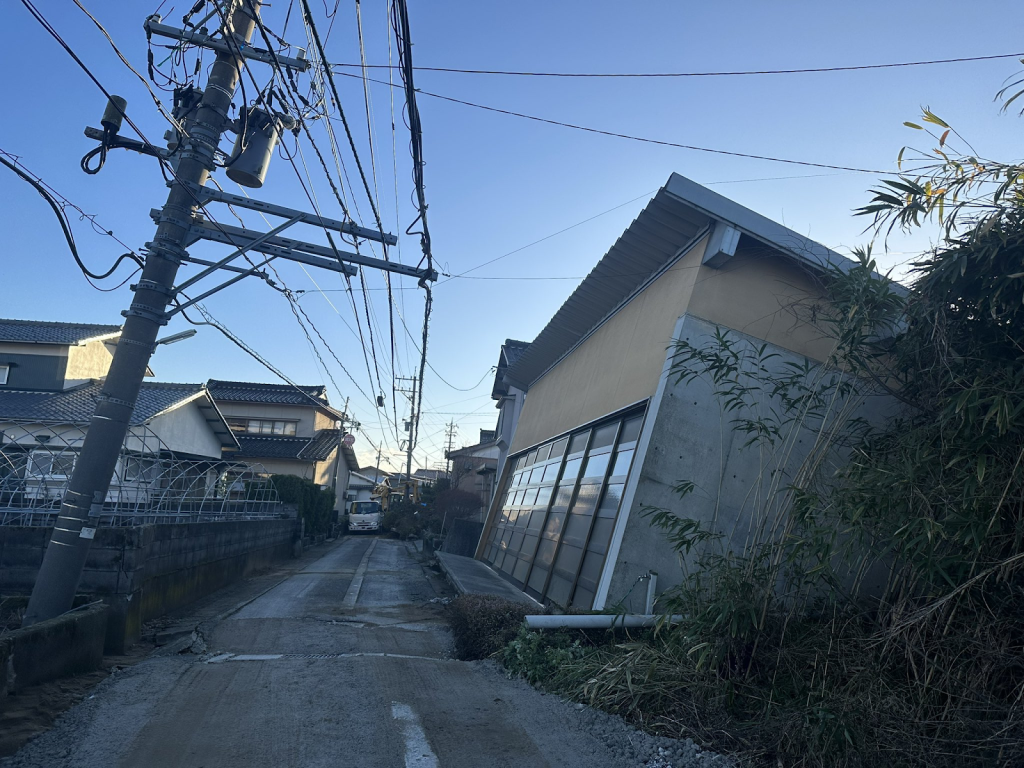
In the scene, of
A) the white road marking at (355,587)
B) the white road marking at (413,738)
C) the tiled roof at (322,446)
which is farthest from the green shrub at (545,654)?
the tiled roof at (322,446)

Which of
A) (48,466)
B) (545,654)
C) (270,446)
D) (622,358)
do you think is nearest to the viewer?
(545,654)

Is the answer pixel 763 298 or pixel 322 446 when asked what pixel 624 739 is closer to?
pixel 763 298

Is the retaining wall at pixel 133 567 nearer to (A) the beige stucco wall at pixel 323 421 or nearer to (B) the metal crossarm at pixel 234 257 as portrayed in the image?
(B) the metal crossarm at pixel 234 257

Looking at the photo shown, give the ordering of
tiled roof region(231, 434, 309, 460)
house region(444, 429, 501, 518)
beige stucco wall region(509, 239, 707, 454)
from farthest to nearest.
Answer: tiled roof region(231, 434, 309, 460) → house region(444, 429, 501, 518) → beige stucco wall region(509, 239, 707, 454)

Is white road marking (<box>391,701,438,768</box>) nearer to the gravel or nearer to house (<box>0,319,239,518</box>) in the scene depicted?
the gravel

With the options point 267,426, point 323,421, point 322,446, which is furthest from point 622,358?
point 323,421

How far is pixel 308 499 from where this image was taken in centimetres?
2772

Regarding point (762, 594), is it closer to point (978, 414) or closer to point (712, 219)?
point (978, 414)

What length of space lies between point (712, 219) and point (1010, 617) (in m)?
4.83

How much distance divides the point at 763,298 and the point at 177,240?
6208 millimetres

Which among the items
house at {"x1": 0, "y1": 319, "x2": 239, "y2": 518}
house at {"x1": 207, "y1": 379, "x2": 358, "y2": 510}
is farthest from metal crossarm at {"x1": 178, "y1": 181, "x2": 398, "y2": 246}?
house at {"x1": 207, "y1": 379, "x2": 358, "y2": 510}

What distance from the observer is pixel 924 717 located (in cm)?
396

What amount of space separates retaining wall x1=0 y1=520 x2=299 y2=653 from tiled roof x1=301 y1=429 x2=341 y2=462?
24563 mm

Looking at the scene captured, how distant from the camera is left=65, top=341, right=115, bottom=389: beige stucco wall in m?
22.9
